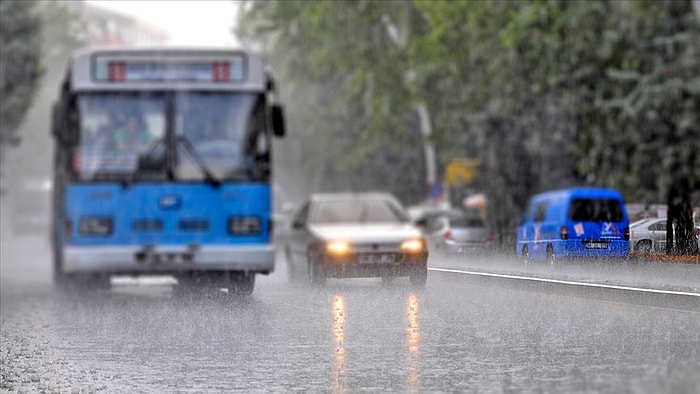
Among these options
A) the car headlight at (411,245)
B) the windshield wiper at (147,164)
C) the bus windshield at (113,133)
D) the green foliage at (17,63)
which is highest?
the green foliage at (17,63)

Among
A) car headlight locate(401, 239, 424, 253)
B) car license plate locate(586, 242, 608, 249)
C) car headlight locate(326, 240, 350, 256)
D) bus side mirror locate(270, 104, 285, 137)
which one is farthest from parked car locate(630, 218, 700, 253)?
bus side mirror locate(270, 104, 285, 137)

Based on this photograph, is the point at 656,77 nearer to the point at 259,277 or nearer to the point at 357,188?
the point at 259,277

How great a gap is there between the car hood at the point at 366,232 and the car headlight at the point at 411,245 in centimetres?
6

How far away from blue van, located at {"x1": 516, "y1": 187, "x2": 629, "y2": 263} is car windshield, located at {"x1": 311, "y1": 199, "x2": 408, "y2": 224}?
6337 millimetres

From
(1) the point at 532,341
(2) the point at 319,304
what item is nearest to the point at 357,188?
(2) the point at 319,304

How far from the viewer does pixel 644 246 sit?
10336 millimetres

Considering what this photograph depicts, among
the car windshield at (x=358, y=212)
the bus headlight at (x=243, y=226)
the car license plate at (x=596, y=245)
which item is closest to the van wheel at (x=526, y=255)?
the car license plate at (x=596, y=245)

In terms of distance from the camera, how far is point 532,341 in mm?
12977

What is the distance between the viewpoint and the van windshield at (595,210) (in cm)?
1094

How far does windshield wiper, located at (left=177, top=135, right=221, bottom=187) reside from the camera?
19328mm

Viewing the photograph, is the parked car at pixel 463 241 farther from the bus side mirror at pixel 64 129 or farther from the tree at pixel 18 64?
the tree at pixel 18 64

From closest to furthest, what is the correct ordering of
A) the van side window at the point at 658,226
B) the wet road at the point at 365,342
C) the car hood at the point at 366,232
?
the van side window at the point at 658,226
the wet road at the point at 365,342
the car hood at the point at 366,232

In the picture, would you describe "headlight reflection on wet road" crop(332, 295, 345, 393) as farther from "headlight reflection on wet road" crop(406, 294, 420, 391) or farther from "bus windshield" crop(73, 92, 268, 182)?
"bus windshield" crop(73, 92, 268, 182)

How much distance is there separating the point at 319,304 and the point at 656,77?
14.4 meters
